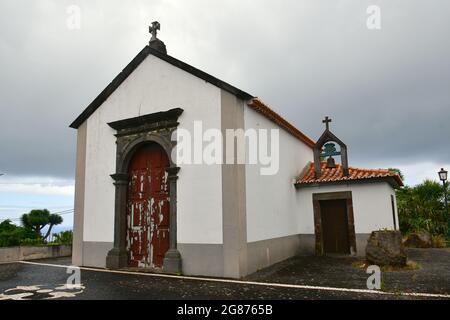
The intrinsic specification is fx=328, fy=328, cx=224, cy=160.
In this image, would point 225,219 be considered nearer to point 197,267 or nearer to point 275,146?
point 197,267

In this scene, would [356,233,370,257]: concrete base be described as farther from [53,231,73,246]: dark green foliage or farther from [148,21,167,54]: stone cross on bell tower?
[53,231,73,246]: dark green foliage

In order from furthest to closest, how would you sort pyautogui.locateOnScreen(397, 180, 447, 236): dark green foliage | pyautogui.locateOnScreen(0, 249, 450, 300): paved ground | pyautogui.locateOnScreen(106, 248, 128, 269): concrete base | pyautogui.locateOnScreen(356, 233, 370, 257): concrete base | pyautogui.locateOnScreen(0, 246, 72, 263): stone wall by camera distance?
pyautogui.locateOnScreen(397, 180, 447, 236): dark green foliage
pyautogui.locateOnScreen(0, 246, 72, 263): stone wall
pyautogui.locateOnScreen(356, 233, 370, 257): concrete base
pyautogui.locateOnScreen(106, 248, 128, 269): concrete base
pyautogui.locateOnScreen(0, 249, 450, 300): paved ground

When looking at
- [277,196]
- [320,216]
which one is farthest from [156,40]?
[320,216]

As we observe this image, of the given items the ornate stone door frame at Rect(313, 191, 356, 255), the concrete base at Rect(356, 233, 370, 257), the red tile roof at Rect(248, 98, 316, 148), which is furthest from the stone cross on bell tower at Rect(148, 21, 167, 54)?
the concrete base at Rect(356, 233, 370, 257)

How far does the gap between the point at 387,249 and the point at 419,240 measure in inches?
259

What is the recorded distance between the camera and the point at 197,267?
25.1ft

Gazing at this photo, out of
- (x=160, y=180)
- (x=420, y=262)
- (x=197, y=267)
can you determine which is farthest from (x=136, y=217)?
(x=420, y=262)

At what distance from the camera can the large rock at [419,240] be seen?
13.3 m

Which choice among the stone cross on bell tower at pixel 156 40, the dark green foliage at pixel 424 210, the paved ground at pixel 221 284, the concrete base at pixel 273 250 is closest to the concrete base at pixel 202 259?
the paved ground at pixel 221 284

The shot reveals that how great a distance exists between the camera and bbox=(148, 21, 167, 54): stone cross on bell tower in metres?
9.68

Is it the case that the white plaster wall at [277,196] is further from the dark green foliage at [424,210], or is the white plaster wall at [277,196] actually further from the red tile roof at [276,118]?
the dark green foliage at [424,210]

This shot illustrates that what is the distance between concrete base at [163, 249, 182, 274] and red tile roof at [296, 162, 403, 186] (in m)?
5.45

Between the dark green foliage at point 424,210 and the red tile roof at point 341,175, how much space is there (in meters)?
5.21
